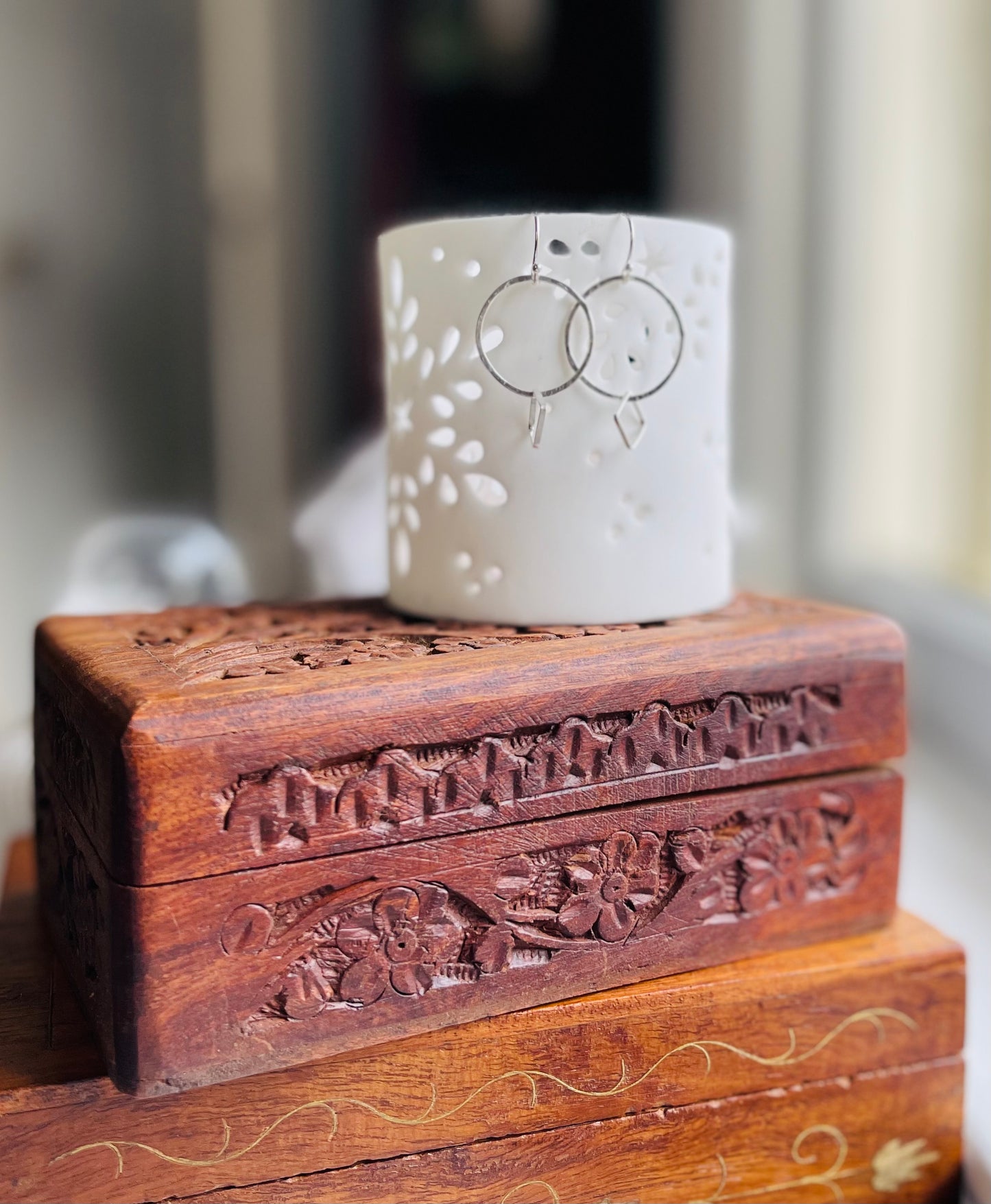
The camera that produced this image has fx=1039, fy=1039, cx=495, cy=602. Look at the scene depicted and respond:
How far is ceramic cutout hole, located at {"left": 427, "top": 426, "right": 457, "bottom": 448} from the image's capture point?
0.59 m

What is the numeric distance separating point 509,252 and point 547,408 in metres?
0.09

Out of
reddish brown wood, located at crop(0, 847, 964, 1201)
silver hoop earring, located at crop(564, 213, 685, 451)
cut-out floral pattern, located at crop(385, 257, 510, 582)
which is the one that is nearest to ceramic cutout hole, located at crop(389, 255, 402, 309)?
cut-out floral pattern, located at crop(385, 257, 510, 582)

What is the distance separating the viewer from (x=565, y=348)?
560mm

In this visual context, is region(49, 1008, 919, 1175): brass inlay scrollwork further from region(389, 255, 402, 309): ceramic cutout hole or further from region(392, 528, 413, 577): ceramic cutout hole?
region(389, 255, 402, 309): ceramic cutout hole

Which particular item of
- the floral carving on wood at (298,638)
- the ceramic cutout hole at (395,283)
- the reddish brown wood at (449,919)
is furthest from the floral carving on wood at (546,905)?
the ceramic cutout hole at (395,283)

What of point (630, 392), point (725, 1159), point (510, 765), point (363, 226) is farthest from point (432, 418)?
point (725, 1159)

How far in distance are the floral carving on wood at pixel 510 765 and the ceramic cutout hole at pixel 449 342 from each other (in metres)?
0.22

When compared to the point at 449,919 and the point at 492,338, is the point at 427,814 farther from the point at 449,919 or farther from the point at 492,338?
the point at 492,338

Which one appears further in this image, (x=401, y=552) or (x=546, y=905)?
(x=401, y=552)

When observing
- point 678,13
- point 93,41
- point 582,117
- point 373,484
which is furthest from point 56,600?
point 678,13

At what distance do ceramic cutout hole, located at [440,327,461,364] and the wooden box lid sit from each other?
0.15 metres

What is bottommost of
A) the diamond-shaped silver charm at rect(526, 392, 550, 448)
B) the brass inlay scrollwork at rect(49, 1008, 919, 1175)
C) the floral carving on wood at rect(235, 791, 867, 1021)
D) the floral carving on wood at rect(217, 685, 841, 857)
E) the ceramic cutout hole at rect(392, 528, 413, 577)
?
the brass inlay scrollwork at rect(49, 1008, 919, 1175)

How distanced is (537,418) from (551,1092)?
35cm

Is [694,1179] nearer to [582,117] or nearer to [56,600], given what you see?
[56,600]
